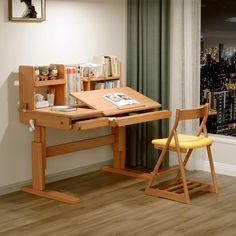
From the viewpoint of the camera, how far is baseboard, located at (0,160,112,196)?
518 centimetres

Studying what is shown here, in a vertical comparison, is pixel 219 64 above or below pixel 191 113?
above

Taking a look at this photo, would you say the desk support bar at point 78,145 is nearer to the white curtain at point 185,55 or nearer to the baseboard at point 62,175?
the baseboard at point 62,175

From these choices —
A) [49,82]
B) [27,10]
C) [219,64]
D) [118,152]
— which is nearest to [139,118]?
[118,152]

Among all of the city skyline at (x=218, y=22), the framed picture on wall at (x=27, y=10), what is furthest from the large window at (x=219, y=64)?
the framed picture on wall at (x=27, y=10)

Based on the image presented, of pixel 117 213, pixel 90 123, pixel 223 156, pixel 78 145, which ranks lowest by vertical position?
pixel 117 213

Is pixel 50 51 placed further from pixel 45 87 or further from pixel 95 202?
pixel 95 202

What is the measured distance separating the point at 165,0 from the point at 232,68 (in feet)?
3.24

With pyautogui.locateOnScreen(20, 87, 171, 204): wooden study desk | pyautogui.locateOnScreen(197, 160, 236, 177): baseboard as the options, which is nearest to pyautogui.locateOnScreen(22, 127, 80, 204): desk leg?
pyautogui.locateOnScreen(20, 87, 171, 204): wooden study desk

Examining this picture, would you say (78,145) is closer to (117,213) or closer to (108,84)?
(108,84)

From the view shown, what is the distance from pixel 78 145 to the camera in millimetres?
5480

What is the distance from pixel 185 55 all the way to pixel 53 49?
1.37 m

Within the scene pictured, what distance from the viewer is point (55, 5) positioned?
5375 mm

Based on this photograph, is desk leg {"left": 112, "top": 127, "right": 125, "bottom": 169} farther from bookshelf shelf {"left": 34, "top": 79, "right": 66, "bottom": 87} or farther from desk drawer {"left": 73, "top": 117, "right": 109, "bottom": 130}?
bookshelf shelf {"left": 34, "top": 79, "right": 66, "bottom": 87}

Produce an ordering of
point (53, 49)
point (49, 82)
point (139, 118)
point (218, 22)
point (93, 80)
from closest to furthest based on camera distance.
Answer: point (49, 82) → point (139, 118) → point (53, 49) → point (93, 80) → point (218, 22)
